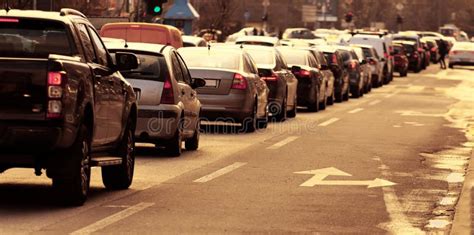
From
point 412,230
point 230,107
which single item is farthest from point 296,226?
Result: point 230,107

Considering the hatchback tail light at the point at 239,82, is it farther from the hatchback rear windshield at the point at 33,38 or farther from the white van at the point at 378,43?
the white van at the point at 378,43

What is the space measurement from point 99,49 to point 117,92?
0.48m

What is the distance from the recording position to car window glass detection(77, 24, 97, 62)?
15.2 meters

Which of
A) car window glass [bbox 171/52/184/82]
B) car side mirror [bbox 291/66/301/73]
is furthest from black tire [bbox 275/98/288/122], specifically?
car window glass [bbox 171/52/184/82]

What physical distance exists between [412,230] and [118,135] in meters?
3.93

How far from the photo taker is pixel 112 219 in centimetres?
1359

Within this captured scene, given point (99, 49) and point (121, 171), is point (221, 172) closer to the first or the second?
point (121, 171)

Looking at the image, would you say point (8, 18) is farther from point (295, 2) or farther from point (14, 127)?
point (295, 2)

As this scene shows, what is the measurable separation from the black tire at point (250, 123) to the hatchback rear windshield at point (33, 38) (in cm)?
1327

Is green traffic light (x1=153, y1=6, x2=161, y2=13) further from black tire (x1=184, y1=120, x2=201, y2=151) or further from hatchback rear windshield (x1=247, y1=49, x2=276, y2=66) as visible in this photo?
black tire (x1=184, y1=120, x2=201, y2=151)

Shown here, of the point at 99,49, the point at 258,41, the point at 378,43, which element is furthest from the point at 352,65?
the point at 99,49

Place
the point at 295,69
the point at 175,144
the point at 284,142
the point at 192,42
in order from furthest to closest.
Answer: the point at 192,42 → the point at 295,69 → the point at 284,142 → the point at 175,144

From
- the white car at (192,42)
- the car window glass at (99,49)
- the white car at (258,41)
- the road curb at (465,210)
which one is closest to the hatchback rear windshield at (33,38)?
the car window glass at (99,49)

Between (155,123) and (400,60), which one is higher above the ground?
(155,123)
